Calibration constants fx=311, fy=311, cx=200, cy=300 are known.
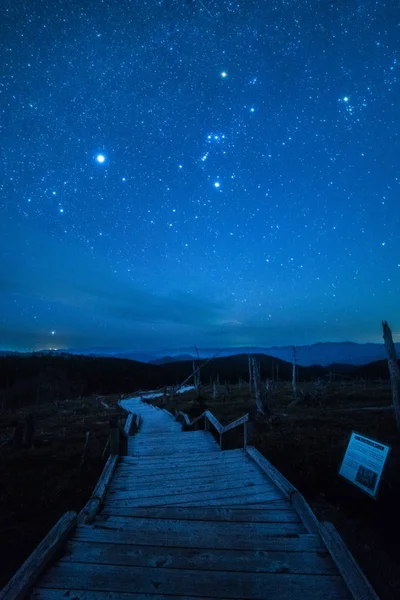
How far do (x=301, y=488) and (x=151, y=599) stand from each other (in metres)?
6.96

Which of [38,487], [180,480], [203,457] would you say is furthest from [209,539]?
[38,487]

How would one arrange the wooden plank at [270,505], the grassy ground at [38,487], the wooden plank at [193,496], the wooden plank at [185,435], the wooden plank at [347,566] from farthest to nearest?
the wooden plank at [185,435] < the grassy ground at [38,487] < the wooden plank at [193,496] < the wooden plank at [270,505] < the wooden plank at [347,566]

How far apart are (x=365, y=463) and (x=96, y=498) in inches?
247

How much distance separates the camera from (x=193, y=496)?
533cm

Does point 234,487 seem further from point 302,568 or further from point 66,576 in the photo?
point 66,576

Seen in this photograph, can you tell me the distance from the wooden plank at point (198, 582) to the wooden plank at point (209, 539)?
47 cm

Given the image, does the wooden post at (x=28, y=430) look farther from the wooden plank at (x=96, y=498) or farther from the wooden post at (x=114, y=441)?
the wooden plank at (x=96, y=498)

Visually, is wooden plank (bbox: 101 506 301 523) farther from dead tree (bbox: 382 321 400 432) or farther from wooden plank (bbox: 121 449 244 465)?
dead tree (bbox: 382 321 400 432)

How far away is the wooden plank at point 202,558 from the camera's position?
3.19 meters

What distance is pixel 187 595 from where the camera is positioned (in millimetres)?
2840

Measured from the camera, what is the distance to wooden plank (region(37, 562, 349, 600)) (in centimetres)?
285

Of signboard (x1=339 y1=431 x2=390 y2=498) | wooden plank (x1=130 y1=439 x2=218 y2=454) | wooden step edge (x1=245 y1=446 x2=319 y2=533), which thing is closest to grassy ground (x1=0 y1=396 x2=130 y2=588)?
wooden plank (x1=130 y1=439 x2=218 y2=454)

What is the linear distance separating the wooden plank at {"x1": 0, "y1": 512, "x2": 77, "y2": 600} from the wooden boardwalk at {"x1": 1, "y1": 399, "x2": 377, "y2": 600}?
3.6 inches

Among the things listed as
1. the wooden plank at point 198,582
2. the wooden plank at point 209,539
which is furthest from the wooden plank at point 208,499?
the wooden plank at point 198,582
